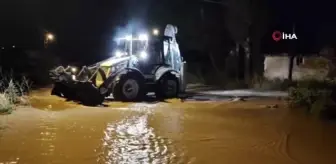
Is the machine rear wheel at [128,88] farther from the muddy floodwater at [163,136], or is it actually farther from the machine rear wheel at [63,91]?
the muddy floodwater at [163,136]

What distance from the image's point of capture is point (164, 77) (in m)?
18.5

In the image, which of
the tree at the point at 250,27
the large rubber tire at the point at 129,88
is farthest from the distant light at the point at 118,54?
the tree at the point at 250,27

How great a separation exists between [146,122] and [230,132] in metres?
2.43

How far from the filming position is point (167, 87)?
1861 cm

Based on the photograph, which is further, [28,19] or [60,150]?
[28,19]

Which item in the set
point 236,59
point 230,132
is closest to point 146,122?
point 230,132

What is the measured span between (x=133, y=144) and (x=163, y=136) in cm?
112

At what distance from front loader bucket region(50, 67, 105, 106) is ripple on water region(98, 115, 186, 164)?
434 centimetres

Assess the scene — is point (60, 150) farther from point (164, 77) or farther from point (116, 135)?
point (164, 77)

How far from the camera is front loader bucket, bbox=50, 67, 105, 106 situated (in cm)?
1595

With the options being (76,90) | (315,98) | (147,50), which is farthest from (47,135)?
(147,50)

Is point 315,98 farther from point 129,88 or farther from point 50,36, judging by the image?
point 50,36

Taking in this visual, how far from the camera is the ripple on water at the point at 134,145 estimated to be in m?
8.12

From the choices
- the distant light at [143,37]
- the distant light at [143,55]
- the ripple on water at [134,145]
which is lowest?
the ripple on water at [134,145]
